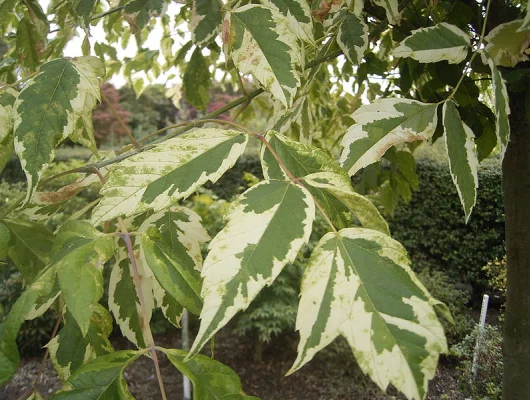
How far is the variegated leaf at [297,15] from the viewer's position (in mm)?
730

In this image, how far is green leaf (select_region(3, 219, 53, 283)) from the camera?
0.80 m

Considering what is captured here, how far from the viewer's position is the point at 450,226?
5.89 m

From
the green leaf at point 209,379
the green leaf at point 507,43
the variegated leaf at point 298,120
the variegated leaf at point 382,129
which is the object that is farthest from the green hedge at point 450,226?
the green leaf at point 209,379

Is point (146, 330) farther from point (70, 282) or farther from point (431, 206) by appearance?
point (431, 206)

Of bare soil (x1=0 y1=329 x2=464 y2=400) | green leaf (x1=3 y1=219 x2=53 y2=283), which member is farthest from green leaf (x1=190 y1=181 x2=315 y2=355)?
bare soil (x1=0 y1=329 x2=464 y2=400)

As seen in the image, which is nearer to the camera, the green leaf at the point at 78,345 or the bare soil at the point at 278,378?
the green leaf at the point at 78,345

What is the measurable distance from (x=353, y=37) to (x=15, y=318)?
0.81 m

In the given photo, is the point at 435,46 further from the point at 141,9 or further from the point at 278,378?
the point at 278,378

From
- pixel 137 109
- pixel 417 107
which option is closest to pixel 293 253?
pixel 417 107

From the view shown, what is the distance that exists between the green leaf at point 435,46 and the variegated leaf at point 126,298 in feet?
1.88

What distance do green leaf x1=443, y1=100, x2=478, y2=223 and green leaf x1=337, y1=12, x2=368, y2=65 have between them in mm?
328

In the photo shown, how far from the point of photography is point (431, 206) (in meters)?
6.05

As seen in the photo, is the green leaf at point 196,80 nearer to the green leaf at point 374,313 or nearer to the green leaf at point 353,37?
the green leaf at point 353,37

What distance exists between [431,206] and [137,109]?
9.33 m
